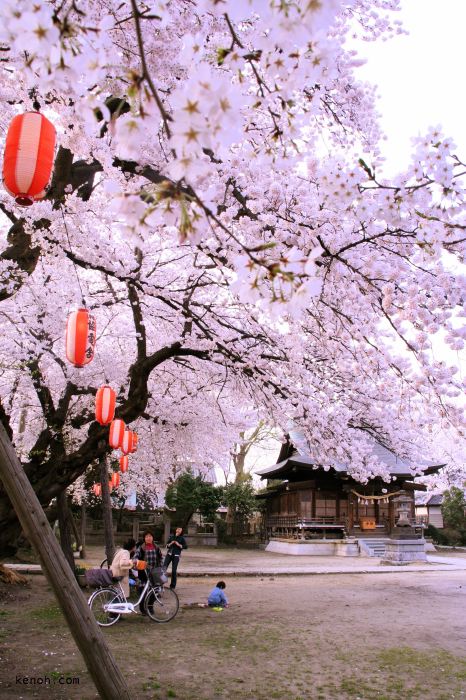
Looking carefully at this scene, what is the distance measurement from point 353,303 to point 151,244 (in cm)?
505

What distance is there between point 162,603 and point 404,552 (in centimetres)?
1512

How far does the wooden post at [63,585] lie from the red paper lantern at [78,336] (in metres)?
4.22

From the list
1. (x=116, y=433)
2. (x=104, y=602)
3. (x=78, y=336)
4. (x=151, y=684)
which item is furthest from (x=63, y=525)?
(x=151, y=684)

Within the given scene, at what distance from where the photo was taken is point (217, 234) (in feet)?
16.5

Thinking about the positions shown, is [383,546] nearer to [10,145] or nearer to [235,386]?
[235,386]

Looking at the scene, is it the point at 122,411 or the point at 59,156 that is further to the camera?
the point at 122,411

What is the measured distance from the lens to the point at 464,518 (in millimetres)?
31719

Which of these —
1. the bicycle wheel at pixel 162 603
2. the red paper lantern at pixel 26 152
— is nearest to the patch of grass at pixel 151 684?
the bicycle wheel at pixel 162 603

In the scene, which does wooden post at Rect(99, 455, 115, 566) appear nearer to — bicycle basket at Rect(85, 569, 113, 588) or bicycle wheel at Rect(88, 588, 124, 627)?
bicycle wheel at Rect(88, 588, 124, 627)

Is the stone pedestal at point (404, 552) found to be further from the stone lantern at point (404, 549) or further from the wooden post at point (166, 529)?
the wooden post at point (166, 529)

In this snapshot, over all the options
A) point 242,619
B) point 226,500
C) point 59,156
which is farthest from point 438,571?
point 59,156

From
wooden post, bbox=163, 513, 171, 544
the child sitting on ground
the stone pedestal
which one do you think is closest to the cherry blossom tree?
the child sitting on ground

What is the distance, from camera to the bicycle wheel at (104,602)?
8266mm

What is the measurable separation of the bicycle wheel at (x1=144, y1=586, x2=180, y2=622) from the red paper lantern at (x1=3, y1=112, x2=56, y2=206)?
7.09m
